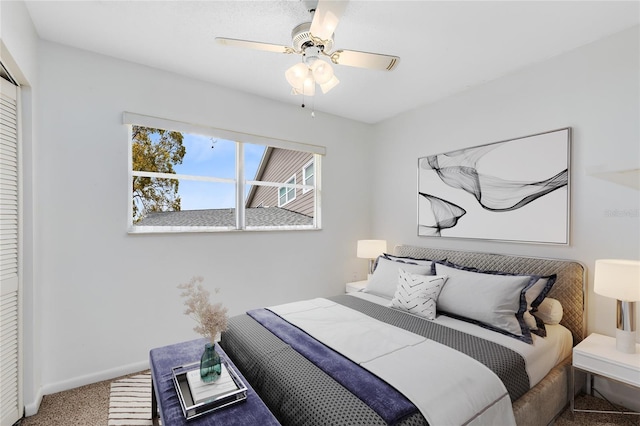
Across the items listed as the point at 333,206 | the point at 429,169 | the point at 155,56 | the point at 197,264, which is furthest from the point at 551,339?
the point at 155,56

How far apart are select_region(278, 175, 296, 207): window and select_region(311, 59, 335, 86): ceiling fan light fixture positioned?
1874 millimetres

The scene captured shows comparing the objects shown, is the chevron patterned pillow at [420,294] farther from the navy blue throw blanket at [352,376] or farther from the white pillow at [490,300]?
the navy blue throw blanket at [352,376]

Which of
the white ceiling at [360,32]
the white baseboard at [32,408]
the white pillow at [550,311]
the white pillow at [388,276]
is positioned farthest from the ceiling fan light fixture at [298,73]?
the white baseboard at [32,408]

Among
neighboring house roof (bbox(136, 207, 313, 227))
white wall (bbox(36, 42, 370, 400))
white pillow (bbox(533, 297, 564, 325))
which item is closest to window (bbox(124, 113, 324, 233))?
neighboring house roof (bbox(136, 207, 313, 227))

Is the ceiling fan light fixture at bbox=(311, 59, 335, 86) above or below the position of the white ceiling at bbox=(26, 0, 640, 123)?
below

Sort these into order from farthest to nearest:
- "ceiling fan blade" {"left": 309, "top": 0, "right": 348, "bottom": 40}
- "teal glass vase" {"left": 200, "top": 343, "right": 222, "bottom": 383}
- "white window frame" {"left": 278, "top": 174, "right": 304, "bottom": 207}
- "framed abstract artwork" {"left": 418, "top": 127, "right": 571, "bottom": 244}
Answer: "white window frame" {"left": 278, "top": 174, "right": 304, "bottom": 207}, "framed abstract artwork" {"left": 418, "top": 127, "right": 571, "bottom": 244}, "teal glass vase" {"left": 200, "top": 343, "right": 222, "bottom": 383}, "ceiling fan blade" {"left": 309, "top": 0, "right": 348, "bottom": 40}

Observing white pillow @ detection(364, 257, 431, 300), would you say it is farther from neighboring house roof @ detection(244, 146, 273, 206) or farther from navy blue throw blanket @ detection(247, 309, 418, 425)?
neighboring house roof @ detection(244, 146, 273, 206)

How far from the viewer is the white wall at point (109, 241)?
2277 mm

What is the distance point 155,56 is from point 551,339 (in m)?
3.66

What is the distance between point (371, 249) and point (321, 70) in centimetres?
234

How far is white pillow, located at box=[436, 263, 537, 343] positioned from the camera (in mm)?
2008

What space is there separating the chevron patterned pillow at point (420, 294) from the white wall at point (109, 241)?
1.52 m

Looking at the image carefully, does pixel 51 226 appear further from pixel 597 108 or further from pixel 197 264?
pixel 597 108

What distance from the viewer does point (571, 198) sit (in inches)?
92.0
